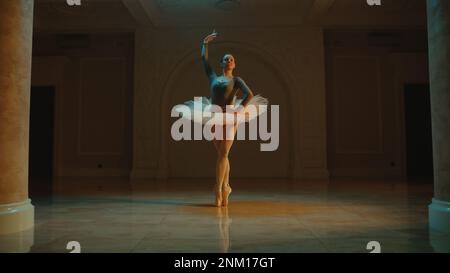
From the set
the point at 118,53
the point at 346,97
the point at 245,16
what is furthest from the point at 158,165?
the point at 346,97

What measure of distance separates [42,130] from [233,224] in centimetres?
943

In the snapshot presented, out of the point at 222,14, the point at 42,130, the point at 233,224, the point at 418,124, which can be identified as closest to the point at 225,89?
the point at 233,224

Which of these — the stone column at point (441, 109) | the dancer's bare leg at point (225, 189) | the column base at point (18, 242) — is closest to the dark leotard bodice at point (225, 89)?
the dancer's bare leg at point (225, 189)

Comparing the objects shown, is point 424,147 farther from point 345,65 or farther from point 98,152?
point 98,152

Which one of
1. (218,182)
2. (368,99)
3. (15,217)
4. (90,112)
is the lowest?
(15,217)

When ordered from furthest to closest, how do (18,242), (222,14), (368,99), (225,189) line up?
1. (368,99)
2. (222,14)
3. (225,189)
4. (18,242)

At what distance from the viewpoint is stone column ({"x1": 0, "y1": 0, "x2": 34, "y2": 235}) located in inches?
120

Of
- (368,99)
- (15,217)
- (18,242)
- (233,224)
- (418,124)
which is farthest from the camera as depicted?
(418,124)

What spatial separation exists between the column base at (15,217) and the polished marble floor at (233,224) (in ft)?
0.38

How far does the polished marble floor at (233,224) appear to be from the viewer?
2514 mm

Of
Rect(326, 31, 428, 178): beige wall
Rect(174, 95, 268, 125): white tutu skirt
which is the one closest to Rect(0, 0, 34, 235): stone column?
Rect(174, 95, 268, 125): white tutu skirt

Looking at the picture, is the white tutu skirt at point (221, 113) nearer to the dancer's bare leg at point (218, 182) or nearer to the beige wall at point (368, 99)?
the dancer's bare leg at point (218, 182)

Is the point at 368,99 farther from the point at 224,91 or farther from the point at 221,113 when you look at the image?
the point at 221,113

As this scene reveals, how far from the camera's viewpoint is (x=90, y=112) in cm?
1052
